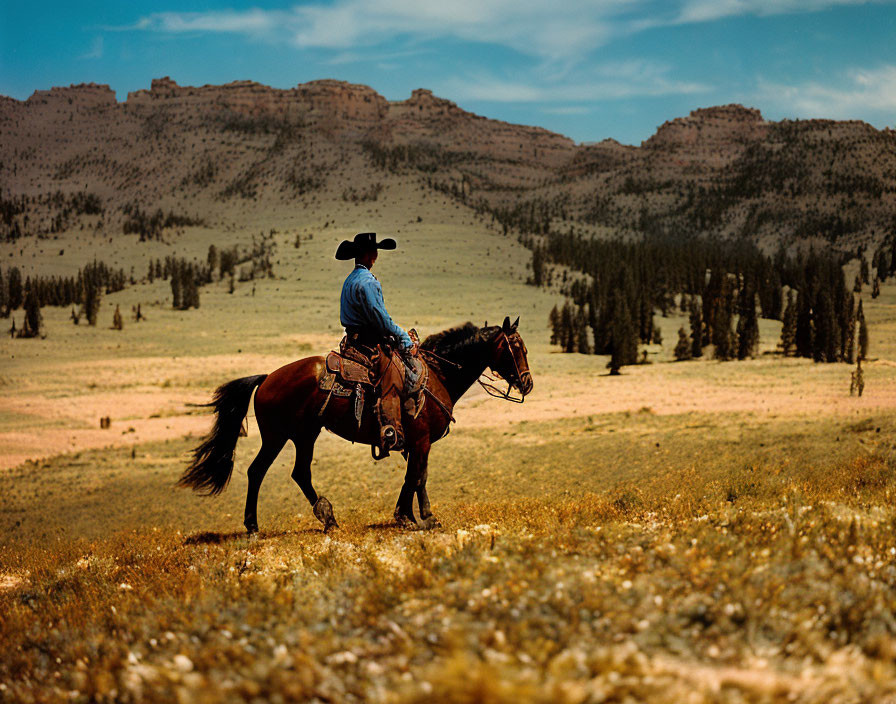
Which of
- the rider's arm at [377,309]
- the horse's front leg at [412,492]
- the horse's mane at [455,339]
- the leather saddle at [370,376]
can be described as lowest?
the horse's front leg at [412,492]

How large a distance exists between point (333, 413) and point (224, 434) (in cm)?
229

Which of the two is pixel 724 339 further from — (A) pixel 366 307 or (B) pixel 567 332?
(A) pixel 366 307

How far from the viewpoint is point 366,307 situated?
9516mm

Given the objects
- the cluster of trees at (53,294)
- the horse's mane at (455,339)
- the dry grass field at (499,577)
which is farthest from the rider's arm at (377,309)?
the cluster of trees at (53,294)

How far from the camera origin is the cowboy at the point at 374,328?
945 cm

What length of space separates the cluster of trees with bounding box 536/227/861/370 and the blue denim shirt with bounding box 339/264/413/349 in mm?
45553

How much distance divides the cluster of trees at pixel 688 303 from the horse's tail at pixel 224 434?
1790 inches

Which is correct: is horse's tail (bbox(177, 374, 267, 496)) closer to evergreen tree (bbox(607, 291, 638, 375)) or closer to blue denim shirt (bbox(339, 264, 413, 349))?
blue denim shirt (bbox(339, 264, 413, 349))

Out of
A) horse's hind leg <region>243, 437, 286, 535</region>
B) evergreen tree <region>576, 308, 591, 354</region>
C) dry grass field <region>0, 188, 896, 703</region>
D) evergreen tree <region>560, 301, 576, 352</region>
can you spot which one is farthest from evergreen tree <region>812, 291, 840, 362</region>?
horse's hind leg <region>243, 437, 286, 535</region>

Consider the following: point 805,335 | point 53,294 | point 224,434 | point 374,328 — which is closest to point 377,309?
Answer: point 374,328

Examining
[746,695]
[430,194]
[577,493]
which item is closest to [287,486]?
[577,493]

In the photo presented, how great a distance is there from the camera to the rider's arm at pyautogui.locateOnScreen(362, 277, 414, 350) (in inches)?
368

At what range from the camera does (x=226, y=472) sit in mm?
10812

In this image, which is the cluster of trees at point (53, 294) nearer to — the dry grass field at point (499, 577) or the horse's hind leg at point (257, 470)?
the dry grass field at point (499, 577)
